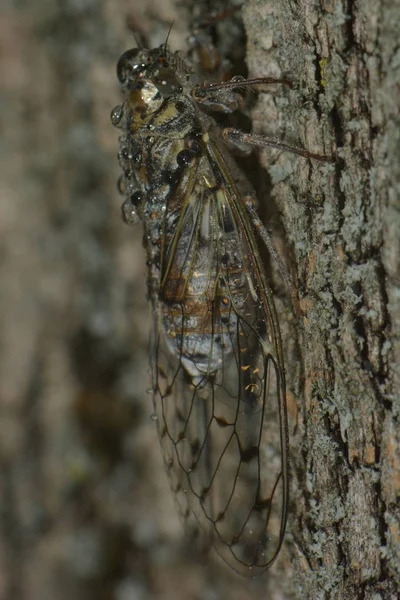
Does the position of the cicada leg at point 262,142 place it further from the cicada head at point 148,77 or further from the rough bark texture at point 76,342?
the cicada head at point 148,77

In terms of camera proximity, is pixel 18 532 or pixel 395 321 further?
pixel 18 532

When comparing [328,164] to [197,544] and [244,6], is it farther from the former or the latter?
[197,544]

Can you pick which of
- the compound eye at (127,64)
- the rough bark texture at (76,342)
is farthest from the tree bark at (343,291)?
the compound eye at (127,64)

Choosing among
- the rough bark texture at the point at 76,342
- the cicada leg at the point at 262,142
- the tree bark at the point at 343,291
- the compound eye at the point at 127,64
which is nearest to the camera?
the tree bark at the point at 343,291

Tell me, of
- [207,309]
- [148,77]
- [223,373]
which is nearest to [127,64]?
[148,77]

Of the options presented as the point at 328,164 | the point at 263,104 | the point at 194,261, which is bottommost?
the point at 194,261

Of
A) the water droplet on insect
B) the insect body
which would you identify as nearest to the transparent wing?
the insect body

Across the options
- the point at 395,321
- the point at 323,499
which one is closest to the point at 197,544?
the point at 323,499

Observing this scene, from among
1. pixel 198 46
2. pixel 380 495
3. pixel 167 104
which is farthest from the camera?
pixel 198 46
